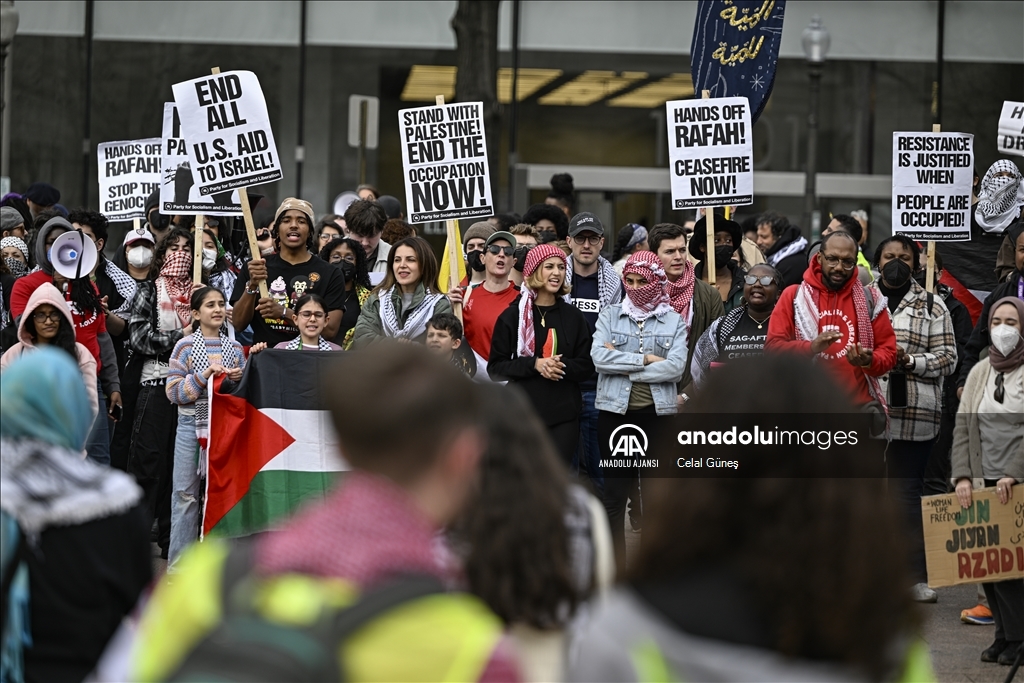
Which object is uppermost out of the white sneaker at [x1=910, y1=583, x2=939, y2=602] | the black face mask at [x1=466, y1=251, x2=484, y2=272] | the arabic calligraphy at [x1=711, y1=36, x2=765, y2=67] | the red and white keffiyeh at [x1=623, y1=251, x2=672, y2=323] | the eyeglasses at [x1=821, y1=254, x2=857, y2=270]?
the arabic calligraphy at [x1=711, y1=36, x2=765, y2=67]

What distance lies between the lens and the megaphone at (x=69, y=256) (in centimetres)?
916

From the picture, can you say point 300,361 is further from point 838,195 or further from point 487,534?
point 838,195

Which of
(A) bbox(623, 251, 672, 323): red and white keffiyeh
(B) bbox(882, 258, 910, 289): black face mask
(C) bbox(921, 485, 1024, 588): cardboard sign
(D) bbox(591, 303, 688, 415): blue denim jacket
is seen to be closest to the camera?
(C) bbox(921, 485, 1024, 588): cardboard sign

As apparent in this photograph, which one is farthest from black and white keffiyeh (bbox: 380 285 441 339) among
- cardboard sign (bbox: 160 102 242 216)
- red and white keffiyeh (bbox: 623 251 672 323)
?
cardboard sign (bbox: 160 102 242 216)

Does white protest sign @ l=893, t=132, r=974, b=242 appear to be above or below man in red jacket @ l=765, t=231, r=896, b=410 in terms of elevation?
above

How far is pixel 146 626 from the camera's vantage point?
2.06m

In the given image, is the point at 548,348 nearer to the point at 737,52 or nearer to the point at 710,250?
the point at 710,250

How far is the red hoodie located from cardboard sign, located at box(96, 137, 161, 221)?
22.9 ft

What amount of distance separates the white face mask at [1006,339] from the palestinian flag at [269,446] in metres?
3.43

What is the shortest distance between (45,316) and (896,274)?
497 centimetres

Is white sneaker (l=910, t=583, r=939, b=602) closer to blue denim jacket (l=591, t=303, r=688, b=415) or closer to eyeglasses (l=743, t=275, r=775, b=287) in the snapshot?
blue denim jacket (l=591, t=303, r=688, b=415)

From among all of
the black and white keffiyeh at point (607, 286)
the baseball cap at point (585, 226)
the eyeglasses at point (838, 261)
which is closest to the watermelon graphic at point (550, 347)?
the black and white keffiyeh at point (607, 286)

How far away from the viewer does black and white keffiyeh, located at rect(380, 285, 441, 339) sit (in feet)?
28.1

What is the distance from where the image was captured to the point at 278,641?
1713 millimetres
